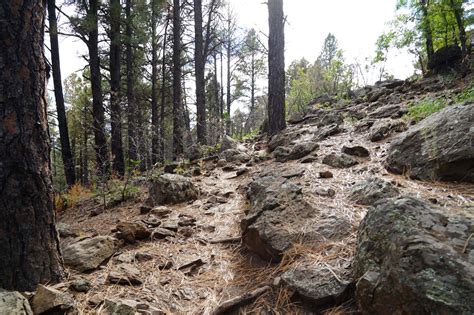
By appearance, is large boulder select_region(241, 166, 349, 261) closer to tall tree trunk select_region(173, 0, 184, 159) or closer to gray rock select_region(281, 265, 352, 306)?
gray rock select_region(281, 265, 352, 306)

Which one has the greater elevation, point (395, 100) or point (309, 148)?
point (395, 100)

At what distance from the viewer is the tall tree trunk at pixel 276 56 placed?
6.19 meters

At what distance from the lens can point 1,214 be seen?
5.41 feet

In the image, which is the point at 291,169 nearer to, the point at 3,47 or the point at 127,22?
the point at 3,47

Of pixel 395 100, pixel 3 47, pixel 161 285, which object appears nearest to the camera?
pixel 3 47

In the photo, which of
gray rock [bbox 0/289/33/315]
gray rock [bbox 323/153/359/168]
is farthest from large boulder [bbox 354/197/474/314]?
gray rock [bbox 323/153/359/168]

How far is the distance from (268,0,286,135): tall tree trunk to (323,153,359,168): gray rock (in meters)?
2.91

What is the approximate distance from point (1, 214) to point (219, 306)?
1.40 metres

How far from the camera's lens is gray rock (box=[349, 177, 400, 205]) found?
2213 millimetres

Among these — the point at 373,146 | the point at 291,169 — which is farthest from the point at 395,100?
the point at 291,169

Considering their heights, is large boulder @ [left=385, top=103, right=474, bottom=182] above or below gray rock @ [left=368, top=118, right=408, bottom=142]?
below

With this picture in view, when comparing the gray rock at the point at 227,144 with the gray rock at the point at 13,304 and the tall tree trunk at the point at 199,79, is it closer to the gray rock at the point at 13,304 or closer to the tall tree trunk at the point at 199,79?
the tall tree trunk at the point at 199,79

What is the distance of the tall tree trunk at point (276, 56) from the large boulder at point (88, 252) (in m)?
4.65

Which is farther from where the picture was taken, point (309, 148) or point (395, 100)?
point (395, 100)
